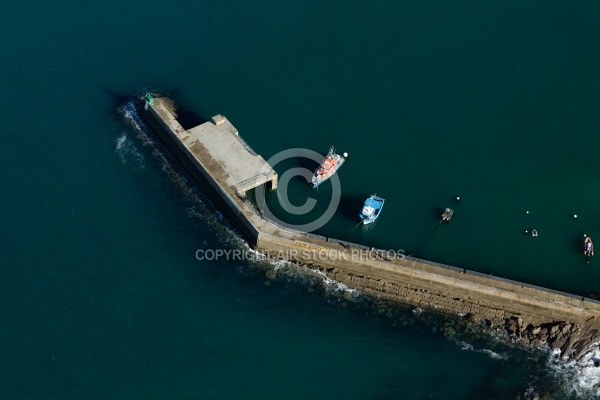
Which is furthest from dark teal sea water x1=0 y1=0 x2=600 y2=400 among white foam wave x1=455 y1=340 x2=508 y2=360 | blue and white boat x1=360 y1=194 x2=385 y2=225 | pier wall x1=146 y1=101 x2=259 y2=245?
pier wall x1=146 y1=101 x2=259 y2=245

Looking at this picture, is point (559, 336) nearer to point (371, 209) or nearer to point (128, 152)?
point (371, 209)

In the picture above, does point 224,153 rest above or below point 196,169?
above

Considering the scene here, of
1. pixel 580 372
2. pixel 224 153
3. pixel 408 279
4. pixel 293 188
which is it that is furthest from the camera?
pixel 224 153

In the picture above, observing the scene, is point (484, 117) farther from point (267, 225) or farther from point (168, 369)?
point (168, 369)

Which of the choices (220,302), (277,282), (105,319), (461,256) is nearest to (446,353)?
(461,256)

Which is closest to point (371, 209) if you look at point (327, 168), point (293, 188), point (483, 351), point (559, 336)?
point (327, 168)

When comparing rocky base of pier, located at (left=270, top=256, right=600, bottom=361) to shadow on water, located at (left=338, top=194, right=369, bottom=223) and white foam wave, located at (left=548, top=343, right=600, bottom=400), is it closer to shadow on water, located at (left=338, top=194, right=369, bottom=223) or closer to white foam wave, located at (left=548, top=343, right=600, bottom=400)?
white foam wave, located at (left=548, top=343, right=600, bottom=400)

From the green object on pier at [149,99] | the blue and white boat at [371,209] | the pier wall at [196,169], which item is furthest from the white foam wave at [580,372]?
the green object on pier at [149,99]
